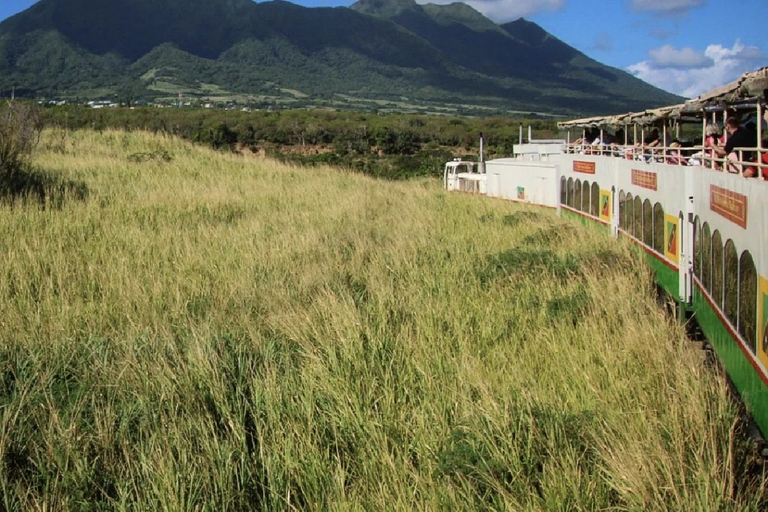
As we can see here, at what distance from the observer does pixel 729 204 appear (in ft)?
23.3

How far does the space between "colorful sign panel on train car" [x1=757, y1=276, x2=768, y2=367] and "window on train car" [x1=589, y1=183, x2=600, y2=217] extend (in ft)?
39.9

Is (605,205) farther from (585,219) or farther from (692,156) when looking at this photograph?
(692,156)

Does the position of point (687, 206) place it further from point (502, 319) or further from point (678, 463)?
point (678, 463)

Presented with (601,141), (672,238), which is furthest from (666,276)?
(601,141)

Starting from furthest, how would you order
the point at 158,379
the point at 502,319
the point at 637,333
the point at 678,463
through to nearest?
the point at 502,319 < the point at 637,333 < the point at 158,379 < the point at 678,463

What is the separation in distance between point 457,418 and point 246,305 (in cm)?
351

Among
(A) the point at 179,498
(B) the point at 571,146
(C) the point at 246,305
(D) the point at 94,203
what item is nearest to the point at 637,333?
(C) the point at 246,305

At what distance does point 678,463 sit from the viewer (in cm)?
473

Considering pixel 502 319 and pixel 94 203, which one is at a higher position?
pixel 94 203

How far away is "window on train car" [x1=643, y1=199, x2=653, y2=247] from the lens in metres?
12.8

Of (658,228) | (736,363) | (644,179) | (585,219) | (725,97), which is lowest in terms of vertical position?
(736,363)

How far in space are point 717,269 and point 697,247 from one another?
5.42 feet

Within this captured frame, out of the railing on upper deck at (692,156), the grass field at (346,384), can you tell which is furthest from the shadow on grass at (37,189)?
the railing on upper deck at (692,156)

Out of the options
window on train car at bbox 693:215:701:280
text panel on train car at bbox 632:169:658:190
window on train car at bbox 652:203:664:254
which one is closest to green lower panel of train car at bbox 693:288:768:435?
window on train car at bbox 693:215:701:280
